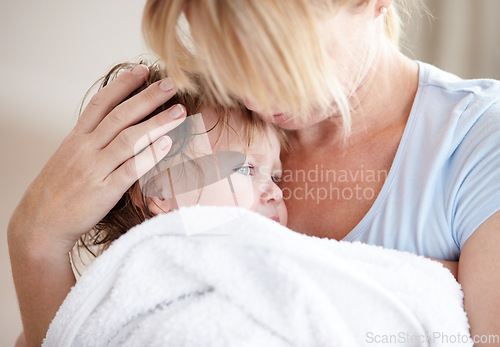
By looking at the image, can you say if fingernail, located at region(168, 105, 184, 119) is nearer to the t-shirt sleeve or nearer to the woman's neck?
the woman's neck

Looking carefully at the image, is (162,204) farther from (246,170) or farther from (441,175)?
(441,175)

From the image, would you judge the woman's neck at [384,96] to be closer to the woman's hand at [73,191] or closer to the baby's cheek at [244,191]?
the baby's cheek at [244,191]

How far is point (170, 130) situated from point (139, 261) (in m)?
0.29

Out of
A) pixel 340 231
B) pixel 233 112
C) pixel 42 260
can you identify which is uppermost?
pixel 233 112

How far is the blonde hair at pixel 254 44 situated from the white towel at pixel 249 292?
198 millimetres

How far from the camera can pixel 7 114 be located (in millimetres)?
1395

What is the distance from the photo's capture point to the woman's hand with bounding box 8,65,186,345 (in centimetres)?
94

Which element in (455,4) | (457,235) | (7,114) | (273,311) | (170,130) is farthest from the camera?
(455,4)

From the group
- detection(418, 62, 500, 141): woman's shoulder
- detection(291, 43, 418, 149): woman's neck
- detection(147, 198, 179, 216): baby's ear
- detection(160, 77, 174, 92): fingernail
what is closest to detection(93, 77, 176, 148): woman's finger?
detection(160, 77, 174, 92): fingernail

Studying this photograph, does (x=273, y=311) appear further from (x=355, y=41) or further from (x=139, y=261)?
(x=355, y=41)

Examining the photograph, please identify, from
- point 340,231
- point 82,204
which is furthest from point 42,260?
point 340,231

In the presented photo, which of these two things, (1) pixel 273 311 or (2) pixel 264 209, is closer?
(1) pixel 273 311

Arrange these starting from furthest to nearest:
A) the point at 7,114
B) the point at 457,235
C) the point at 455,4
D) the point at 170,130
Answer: the point at 455,4 < the point at 7,114 < the point at 170,130 < the point at 457,235

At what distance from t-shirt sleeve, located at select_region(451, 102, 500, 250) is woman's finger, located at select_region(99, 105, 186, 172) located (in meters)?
0.51
